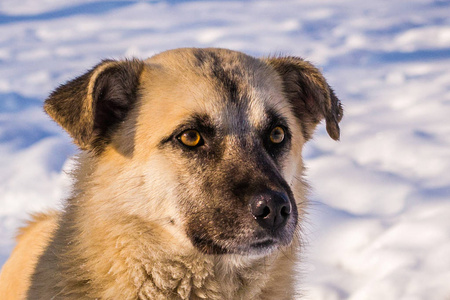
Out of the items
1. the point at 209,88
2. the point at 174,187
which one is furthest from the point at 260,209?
the point at 209,88

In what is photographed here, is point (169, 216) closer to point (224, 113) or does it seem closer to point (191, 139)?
point (191, 139)

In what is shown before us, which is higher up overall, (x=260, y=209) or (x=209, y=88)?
(x=209, y=88)

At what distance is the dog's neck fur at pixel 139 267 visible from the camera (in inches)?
155

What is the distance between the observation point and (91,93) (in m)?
3.81

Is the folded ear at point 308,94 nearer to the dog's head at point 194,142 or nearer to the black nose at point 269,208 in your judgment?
the dog's head at point 194,142

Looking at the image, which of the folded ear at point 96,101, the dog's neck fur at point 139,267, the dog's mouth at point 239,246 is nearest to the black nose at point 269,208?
the dog's mouth at point 239,246

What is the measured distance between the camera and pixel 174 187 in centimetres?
396

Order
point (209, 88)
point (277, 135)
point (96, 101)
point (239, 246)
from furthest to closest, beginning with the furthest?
point (277, 135) < point (209, 88) < point (96, 101) < point (239, 246)

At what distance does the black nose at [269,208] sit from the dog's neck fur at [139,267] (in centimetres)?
40

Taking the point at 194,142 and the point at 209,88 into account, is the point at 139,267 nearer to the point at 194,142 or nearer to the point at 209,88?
the point at 194,142

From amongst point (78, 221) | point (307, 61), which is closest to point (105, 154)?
point (78, 221)

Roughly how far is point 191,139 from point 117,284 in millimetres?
1042

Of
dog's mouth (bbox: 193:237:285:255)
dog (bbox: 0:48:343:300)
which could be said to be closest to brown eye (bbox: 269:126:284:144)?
dog (bbox: 0:48:343:300)

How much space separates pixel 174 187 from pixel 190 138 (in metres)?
0.34
